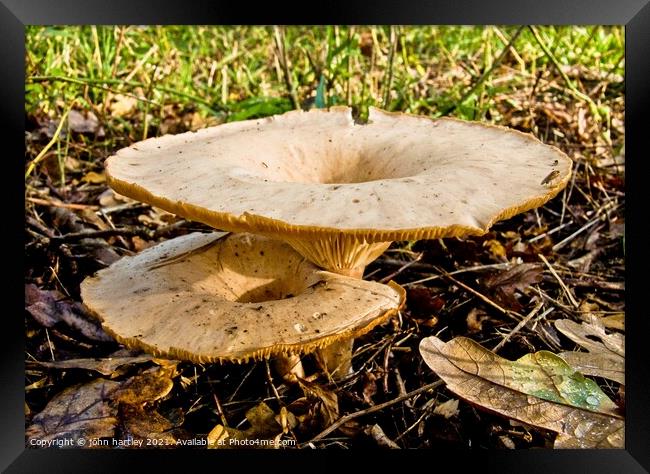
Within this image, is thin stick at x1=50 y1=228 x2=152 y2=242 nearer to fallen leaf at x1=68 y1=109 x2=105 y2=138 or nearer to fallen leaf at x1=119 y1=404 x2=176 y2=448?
fallen leaf at x1=119 y1=404 x2=176 y2=448

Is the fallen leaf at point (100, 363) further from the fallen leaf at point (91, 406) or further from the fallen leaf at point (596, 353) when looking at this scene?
the fallen leaf at point (596, 353)

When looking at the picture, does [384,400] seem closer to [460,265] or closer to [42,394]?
[460,265]

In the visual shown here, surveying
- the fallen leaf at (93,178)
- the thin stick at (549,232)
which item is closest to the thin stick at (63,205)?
the fallen leaf at (93,178)

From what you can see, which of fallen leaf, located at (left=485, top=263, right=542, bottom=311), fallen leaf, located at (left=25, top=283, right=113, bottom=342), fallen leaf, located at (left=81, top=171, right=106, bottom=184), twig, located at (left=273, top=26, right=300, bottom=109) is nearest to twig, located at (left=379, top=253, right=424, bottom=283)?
fallen leaf, located at (left=485, top=263, right=542, bottom=311)

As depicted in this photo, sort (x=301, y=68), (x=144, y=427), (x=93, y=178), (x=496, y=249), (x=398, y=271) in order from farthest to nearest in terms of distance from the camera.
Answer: (x=301, y=68)
(x=93, y=178)
(x=496, y=249)
(x=398, y=271)
(x=144, y=427)

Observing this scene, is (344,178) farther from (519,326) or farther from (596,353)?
(596,353)

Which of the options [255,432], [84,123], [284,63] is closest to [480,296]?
[255,432]
